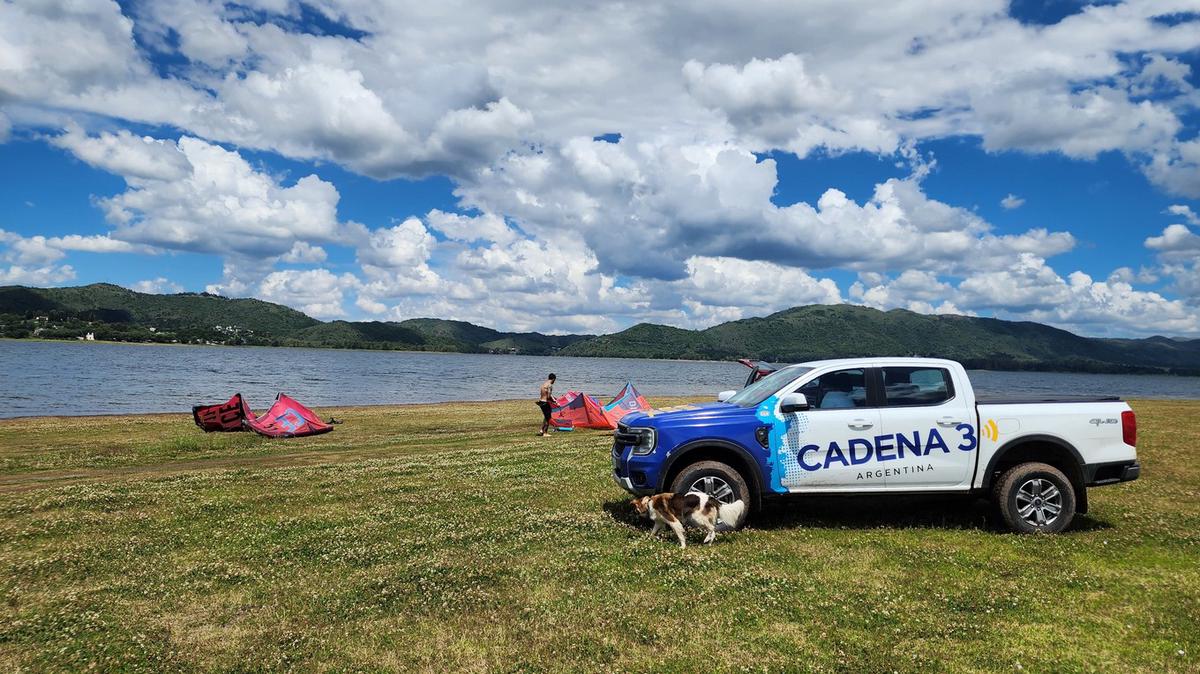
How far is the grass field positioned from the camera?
6.29m

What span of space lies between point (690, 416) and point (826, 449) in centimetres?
218

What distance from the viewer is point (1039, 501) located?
1042 cm

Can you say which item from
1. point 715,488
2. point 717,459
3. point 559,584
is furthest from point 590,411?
point 559,584

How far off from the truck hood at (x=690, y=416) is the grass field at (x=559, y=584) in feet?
5.81

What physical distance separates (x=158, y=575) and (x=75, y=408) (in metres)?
47.2

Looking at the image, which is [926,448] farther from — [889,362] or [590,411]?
[590,411]

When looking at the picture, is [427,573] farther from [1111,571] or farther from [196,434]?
[196,434]

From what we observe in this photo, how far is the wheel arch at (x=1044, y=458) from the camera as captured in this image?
10.3m

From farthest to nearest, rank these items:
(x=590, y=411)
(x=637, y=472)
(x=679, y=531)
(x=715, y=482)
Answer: (x=590, y=411) < (x=637, y=472) < (x=715, y=482) < (x=679, y=531)

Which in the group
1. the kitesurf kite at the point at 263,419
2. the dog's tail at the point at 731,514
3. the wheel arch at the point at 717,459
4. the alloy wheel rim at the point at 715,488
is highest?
the wheel arch at the point at 717,459

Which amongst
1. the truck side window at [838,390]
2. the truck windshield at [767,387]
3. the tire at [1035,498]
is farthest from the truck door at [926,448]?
the truck windshield at [767,387]

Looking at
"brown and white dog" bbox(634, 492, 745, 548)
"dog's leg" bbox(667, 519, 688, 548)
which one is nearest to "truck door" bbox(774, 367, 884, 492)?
"brown and white dog" bbox(634, 492, 745, 548)

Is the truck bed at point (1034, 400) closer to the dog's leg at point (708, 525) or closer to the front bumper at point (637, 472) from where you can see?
the dog's leg at point (708, 525)

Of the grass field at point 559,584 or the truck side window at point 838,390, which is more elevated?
the truck side window at point 838,390
